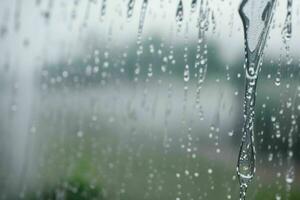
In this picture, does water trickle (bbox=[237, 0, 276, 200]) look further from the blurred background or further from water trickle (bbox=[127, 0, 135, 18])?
water trickle (bbox=[127, 0, 135, 18])

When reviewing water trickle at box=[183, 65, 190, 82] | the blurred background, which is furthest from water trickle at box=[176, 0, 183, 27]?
water trickle at box=[183, 65, 190, 82]

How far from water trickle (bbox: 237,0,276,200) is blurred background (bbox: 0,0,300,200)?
3 cm

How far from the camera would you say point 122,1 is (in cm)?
160

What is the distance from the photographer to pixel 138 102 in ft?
5.33

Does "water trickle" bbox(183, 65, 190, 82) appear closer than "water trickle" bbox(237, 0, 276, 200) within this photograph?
No

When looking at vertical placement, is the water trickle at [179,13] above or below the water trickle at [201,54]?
above

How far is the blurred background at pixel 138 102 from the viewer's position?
4.92 ft

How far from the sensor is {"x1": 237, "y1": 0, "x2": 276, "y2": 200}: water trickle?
1.42 metres

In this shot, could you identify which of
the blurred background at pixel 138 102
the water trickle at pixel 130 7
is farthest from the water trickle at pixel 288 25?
the water trickle at pixel 130 7

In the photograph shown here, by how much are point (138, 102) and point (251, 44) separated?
342mm

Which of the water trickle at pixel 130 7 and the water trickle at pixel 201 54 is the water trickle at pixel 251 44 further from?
the water trickle at pixel 130 7

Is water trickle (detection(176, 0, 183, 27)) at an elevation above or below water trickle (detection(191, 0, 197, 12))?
below

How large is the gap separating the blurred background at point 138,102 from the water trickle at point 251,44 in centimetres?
3

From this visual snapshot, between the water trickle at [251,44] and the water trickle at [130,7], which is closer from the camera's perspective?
the water trickle at [251,44]
